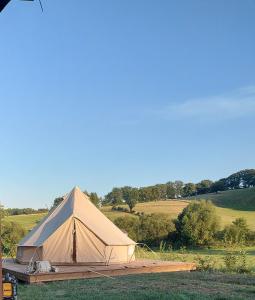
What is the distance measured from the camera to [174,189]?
82625 millimetres

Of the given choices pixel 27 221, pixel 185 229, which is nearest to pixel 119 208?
pixel 27 221

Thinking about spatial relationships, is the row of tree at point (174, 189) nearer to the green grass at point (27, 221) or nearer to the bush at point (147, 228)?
the green grass at point (27, 221)

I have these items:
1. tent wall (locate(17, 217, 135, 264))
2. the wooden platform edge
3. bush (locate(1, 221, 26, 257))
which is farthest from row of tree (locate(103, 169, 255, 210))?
the wooden platform edge

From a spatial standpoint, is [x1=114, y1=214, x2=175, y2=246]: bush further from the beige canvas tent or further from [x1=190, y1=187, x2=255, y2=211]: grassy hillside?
[x1=190, y1=187, x2=255, y2=211]: grassy hillside

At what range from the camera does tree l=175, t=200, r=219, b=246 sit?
34.3 meters

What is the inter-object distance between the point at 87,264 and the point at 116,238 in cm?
141

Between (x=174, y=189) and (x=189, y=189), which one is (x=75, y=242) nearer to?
(x=174, y=189)

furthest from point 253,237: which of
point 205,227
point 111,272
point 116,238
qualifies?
point 111,272

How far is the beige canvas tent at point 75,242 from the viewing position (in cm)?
1413

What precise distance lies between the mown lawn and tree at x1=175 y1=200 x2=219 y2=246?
23.1m

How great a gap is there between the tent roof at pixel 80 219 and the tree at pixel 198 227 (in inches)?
754

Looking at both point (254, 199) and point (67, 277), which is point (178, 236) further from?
point (254, 199)

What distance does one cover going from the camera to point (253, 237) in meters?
35.8

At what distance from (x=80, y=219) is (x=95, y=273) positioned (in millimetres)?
2742
